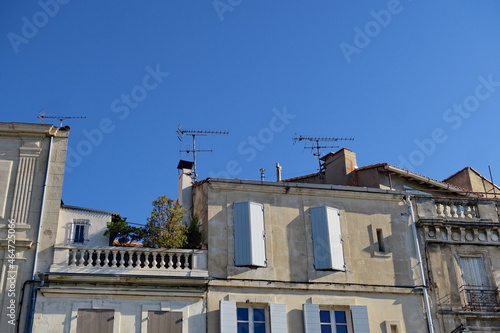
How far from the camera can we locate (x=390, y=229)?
25594mm

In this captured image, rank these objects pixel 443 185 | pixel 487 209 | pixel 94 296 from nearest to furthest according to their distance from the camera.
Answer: pixel 94 296 → pixel 487 209 → pixel 443 185

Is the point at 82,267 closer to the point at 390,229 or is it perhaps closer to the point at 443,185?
the point at 390,229

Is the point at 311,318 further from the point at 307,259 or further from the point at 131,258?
the point at 131,258

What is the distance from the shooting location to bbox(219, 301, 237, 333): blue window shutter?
2206 centimetres

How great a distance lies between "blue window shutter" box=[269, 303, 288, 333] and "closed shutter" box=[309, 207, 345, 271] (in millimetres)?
1987

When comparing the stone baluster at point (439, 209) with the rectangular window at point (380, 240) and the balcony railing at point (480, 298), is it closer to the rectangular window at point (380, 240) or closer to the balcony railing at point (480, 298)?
the rectangular window at point (380, 240)

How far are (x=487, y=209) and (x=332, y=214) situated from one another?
579 centimetres

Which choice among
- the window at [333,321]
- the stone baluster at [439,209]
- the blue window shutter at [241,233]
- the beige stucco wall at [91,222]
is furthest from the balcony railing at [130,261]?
the stone baluster at [439,209]

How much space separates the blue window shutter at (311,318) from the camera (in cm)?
2273

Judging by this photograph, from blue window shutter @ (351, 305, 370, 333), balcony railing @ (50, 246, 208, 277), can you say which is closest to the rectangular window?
blue window shutter @ (351, 305, 370, 333)

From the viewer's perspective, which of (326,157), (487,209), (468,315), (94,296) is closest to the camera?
(94,296)

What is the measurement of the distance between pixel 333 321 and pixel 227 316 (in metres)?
3.39

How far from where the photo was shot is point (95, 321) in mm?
21469

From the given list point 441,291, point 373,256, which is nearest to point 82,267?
point 373,256
